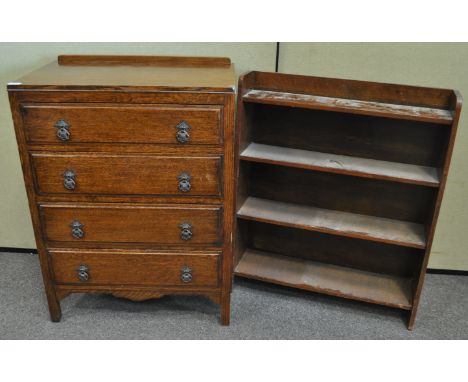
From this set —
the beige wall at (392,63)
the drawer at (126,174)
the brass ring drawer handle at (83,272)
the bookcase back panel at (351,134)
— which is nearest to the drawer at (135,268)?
the brass ring drawer handle at (83,272)

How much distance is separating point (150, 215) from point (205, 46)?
0.81 m

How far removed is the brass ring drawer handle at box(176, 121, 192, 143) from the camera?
168 cm

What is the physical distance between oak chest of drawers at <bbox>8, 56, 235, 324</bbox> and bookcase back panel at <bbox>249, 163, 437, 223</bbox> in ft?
1.60

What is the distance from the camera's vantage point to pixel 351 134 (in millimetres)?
2066

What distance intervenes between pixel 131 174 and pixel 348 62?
1.06 meters

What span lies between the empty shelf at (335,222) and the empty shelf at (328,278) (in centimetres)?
28

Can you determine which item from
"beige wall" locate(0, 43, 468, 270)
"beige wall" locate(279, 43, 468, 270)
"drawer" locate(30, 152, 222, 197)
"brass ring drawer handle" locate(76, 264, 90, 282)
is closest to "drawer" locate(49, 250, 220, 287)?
"brass ring drawer handle" locate(76, 264, 90, 282)

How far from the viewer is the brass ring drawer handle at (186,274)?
193 centimetres

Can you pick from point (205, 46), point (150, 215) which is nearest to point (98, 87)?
point (150, 215)

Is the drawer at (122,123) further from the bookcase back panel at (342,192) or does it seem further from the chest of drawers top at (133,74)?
the bookcase back panel at (342,192)

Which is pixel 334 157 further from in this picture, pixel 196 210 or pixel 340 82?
pixel 196 210

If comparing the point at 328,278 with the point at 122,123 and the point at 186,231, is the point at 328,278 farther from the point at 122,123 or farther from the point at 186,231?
the point at 122,123

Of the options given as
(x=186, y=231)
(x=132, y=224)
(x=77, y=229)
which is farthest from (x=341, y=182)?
(x=77, y=229)

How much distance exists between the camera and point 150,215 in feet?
6.03
